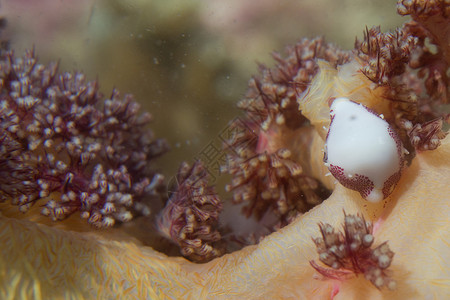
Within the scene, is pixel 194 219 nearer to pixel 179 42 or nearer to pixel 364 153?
pixel 364 153

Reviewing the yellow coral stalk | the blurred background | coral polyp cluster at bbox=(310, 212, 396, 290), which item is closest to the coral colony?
coral polyp cluster at bbox=(310, 212, 396, 290)

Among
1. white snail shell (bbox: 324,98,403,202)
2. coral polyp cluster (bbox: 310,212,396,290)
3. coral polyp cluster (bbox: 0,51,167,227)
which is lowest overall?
coral polyp cluster (bbox: 310,212,396,290)

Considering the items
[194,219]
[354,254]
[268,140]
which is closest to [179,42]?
[268,140]

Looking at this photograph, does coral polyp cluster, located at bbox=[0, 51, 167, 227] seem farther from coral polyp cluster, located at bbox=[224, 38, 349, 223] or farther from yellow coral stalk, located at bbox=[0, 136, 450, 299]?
coral polyp cluster, located at bbox=[224, 38, 349, 223]

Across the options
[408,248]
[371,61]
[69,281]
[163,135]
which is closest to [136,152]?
[163,135]

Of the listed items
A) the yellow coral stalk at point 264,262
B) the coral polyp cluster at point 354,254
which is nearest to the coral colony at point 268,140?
the coral polyp cluster at point 354,254

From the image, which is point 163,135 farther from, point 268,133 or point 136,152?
point 268,133

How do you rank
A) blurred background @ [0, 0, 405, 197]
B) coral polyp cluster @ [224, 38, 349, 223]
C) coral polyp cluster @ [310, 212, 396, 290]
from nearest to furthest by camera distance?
coral polyp cluster @ [310, 212, 396, 290], coral polyp cluster @ [224, 38, 349, 223], blurred background @ [0, 0, 405, 197]

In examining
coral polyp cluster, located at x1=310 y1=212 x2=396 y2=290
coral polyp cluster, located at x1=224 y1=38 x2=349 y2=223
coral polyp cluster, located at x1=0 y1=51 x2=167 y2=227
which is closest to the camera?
coral polyp cluster, located at x1=310 y1=212 x2=396 y2=290
